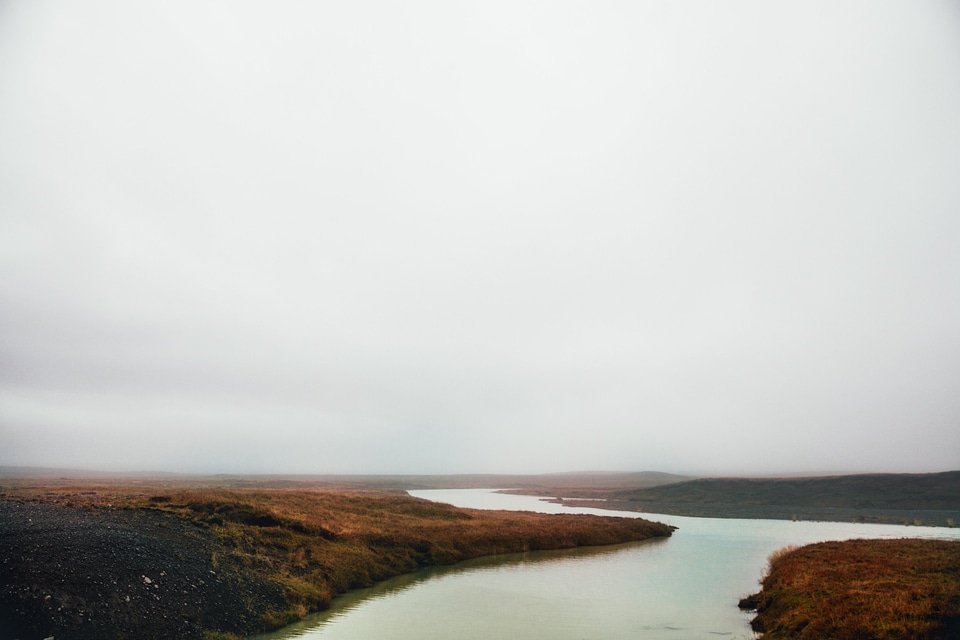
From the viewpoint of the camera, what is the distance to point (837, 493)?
Result: 98.2 m

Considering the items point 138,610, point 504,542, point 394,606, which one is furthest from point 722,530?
point 138,610

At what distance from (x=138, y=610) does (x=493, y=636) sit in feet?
43.8

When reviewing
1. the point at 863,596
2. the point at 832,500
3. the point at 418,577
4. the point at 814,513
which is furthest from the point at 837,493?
the point at 418,577

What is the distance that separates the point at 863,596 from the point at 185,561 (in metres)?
27.8

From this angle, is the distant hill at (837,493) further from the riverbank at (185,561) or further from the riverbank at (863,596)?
the riverbank at (185,561)

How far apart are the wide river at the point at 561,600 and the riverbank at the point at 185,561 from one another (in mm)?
1747

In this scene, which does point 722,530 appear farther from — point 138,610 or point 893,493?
point 138,610

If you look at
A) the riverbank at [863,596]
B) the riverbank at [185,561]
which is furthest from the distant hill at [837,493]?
the riverbank at [185,561]

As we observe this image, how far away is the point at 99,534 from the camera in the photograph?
21.5 m

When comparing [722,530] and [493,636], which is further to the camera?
[722,530]

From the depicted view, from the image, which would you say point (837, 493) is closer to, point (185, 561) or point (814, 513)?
point (814, 513)

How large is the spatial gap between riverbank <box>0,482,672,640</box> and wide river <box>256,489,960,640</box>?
5.73 feet

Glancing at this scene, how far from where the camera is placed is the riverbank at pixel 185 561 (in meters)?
16.7

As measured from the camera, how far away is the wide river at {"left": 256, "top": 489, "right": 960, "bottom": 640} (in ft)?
70.6
